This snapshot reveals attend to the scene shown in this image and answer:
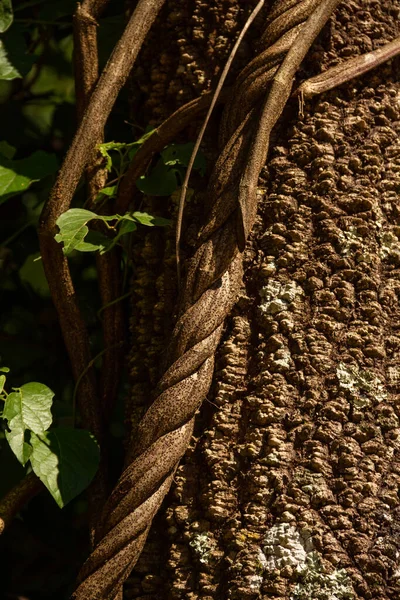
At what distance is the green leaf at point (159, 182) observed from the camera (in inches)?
37.2

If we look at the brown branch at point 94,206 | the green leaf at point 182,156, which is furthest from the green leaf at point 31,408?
the green leaf at point 182,156

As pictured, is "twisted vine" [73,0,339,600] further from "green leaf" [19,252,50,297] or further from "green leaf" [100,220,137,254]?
"green leaf" [19,252,50,297]

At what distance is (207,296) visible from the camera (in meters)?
0.85

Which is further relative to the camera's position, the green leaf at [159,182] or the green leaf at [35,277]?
the green leaf at [35,277]

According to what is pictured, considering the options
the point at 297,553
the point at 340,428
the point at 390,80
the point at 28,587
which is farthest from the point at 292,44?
the point at 28,587

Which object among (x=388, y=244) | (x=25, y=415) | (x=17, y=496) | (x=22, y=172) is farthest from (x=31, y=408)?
(x=388, y=244)

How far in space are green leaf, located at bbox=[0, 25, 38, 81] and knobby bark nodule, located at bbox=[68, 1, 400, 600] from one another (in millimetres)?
377

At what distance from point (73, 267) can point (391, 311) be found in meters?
0.61

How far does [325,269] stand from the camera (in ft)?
2.81

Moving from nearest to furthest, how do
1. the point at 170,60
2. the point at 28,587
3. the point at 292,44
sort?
the point at 292,44
the point at 170,60
the point at 28,587

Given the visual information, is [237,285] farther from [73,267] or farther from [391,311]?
[73,267]

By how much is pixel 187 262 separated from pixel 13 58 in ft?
1.53

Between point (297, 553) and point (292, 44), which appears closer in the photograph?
point (297, 553)

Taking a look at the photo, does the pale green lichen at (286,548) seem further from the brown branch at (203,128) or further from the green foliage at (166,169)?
the green foliage at (166,169)
